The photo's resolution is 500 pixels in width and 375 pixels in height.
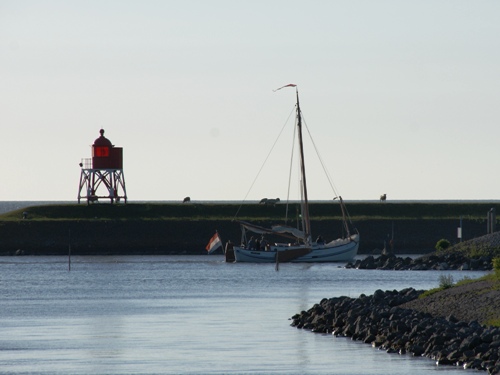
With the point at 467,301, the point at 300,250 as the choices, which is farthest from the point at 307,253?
the point at 467,301

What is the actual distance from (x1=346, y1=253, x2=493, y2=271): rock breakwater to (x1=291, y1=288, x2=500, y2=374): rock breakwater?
25624 millimetres

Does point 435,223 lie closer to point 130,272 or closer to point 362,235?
point 362,235

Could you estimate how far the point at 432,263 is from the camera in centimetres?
7162

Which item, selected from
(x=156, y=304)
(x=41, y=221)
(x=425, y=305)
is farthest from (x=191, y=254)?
(x=425, y=305)

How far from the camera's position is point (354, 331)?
35406mm

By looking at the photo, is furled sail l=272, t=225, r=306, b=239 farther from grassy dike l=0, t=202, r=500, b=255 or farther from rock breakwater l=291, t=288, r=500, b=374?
rock breakwater l=291, t=288, r=500, b=374

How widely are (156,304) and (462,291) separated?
15848 millimetres

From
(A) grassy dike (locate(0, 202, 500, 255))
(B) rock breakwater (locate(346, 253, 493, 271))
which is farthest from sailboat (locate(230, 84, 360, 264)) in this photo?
(A) grassy dike (locate(0, 202, 500, 255))

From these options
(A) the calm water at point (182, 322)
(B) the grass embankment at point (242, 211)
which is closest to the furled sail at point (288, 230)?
(A) the calm water at point (182, 322)

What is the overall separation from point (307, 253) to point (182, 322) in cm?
4422

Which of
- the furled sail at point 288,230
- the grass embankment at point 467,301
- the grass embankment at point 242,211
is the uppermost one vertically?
the grass embankment at point 242,211

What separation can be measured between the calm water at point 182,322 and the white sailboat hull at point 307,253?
23.4ft

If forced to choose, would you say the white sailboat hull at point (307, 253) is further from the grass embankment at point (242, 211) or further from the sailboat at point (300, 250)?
the grass embankment at point (242, 211)

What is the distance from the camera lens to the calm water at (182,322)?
2967 centimetres
